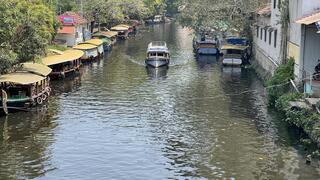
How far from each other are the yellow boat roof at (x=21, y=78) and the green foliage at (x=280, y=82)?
1804cm

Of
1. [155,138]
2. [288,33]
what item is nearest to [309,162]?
[155,138]

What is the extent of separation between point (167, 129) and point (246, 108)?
9.41 meters

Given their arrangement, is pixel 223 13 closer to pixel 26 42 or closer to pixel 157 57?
pixel 157 57

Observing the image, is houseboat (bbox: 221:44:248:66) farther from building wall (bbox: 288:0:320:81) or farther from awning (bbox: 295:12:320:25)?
awning (bbox: 295:12:320:25)

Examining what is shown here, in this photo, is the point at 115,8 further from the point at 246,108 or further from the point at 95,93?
the point at 246,108

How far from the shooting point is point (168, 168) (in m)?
30.0

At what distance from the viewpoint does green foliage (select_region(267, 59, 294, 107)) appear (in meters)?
42.9

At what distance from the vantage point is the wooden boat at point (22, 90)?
42.2 m

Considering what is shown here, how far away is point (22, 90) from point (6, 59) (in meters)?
2.96

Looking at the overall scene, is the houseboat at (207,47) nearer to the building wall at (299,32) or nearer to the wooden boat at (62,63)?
the wooden boat at (62,63)

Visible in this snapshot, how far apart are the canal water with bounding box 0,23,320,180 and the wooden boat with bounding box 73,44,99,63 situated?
1305 centimetres

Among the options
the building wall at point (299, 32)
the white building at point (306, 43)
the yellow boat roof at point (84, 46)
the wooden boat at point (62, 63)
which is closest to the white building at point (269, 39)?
the building wall at point (299, 32)

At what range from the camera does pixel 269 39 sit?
5769 cm

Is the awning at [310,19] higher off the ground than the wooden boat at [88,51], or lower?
higher
